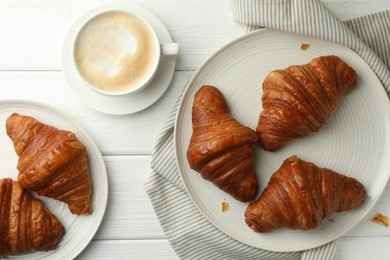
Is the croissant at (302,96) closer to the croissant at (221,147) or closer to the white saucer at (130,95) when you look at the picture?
the croissant at (221,147)

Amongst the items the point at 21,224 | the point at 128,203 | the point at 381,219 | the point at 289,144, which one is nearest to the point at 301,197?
the point at 289,144

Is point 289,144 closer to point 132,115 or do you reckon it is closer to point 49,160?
point 132,115

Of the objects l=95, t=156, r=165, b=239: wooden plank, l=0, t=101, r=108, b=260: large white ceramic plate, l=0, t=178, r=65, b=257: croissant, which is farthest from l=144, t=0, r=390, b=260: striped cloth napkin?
l=0, t=178, r=65, b=257: croissant

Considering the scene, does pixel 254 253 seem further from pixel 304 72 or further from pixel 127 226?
pixel 304 72

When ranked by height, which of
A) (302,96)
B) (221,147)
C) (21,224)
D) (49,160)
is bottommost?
(21,224)

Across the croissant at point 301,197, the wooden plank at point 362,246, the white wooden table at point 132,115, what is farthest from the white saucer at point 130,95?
the wooden plank at point 362,246

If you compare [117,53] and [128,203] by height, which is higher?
[117,53]
